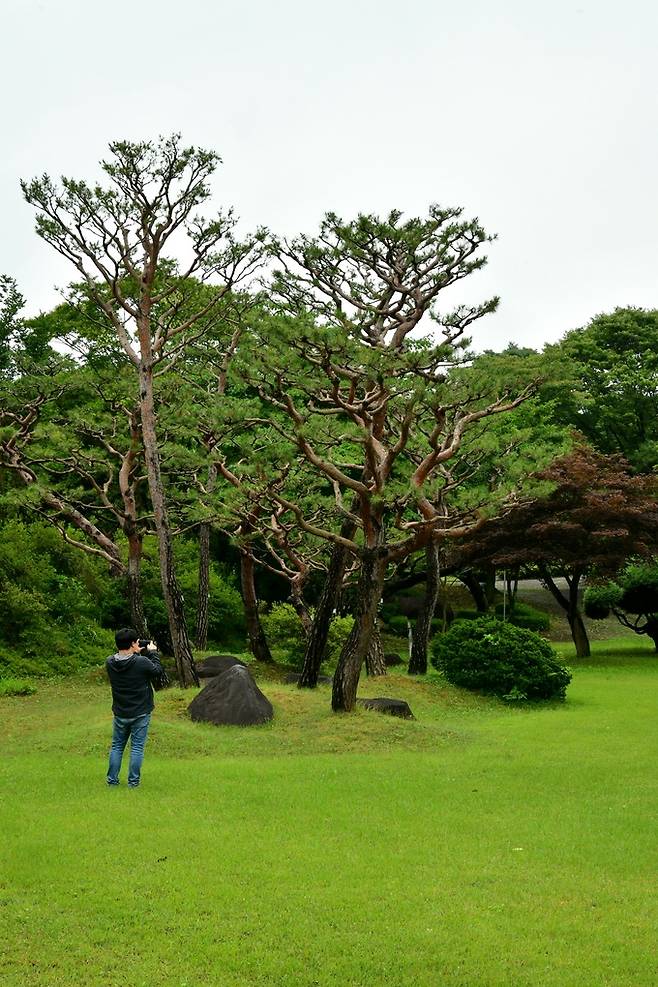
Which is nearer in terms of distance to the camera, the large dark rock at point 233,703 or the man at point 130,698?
the man at point 130,698

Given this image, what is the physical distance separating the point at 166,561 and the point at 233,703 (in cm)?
392

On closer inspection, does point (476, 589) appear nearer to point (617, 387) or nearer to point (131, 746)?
point (617, 387)

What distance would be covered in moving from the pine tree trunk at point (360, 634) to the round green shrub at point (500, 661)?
4097 millimetres

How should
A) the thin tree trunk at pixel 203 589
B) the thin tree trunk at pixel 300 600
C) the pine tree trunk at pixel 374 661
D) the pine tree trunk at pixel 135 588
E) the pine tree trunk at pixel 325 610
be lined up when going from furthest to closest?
the thin tree trunk at pixel 203 589 < the thin tree trunk at pixel 300 600 < the pine tree trunk at pixel 374 661 < the pine tree trunk at pixel 135 588 < the pine tree trunk at pixel 325 610

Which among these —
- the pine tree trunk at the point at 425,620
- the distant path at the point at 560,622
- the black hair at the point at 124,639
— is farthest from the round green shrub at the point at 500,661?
the distant path at the point at 560,622

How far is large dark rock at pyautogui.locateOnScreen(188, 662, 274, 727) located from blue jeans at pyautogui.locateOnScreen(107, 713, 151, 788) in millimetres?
3727

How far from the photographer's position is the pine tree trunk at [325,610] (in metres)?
15.3

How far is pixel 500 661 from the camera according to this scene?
16.4 m

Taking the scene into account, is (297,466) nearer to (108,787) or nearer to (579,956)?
(108,787)

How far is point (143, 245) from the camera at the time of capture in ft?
51.6

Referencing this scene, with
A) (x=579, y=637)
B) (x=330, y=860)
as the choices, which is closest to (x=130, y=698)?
(x=330, y=860)

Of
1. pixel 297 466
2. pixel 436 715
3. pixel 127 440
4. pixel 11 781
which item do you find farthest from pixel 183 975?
pixel 127 440

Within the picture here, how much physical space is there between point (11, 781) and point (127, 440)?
35.4 feet

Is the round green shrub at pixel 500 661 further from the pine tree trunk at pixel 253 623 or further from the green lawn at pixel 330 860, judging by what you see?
the pine tree trunk at pixel 253 623
